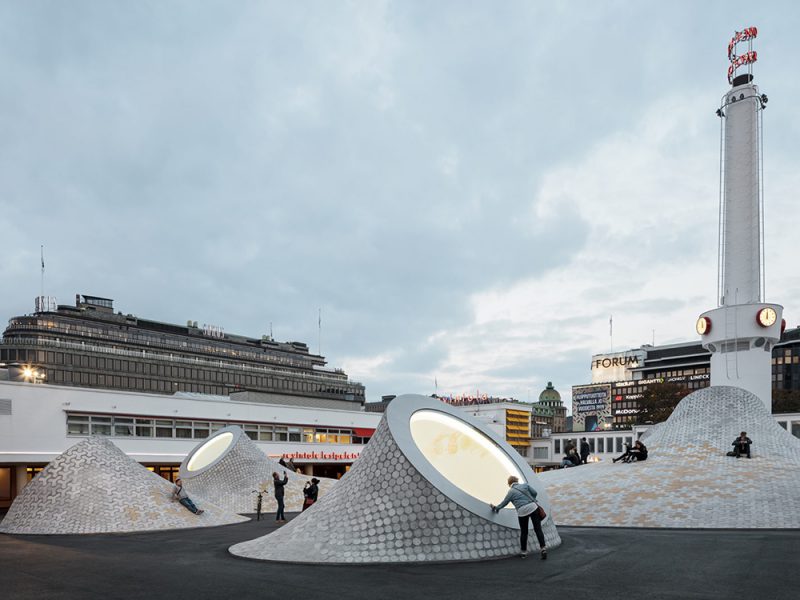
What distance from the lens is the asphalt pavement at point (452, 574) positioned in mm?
9320

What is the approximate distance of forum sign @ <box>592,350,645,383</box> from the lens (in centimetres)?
18444

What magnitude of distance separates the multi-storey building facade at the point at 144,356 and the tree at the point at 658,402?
5356 centimetres

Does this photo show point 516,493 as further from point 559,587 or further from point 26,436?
point 26,436

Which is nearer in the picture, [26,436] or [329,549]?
[329,549]

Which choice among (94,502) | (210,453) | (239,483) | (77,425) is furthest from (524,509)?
(77,425)

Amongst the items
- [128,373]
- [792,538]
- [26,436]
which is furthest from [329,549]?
[128,373]

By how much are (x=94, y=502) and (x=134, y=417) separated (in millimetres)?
33524

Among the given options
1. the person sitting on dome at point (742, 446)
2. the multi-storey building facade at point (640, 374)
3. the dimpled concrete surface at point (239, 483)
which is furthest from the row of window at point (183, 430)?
the multi-storey building facade at point (640, 374)

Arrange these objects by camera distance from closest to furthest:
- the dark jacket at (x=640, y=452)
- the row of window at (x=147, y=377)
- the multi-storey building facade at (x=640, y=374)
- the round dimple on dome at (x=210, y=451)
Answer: the dark jacket at (x=640, y=452), the round dimple on dome at (x=210, y=451), the row of window at (x=147, y=377), the multi-storey building facade at (x=640, y=374)

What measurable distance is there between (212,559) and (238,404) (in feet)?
156

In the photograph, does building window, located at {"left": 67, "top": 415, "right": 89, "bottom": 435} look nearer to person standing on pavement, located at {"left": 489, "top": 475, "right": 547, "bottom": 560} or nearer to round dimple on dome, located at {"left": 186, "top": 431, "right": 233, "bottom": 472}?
round dimple on dome, located at {"left": 186, "top": 431, "right": 233, "bottom": 472}

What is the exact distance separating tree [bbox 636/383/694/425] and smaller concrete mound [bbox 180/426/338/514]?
73600 mm

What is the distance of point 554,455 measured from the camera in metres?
114

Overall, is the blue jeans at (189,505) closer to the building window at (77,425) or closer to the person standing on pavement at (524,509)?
the person standing on pavement at (524,509)
